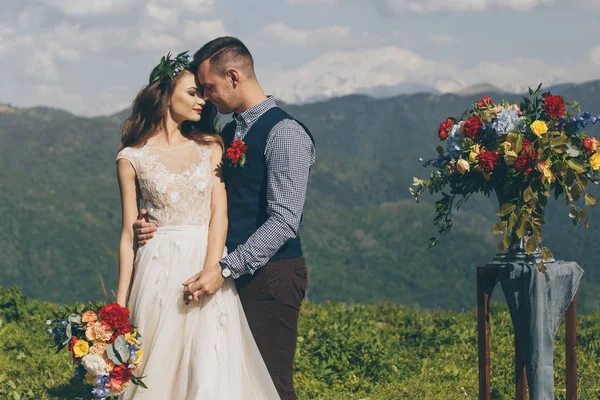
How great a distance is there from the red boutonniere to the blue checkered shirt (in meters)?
0.13

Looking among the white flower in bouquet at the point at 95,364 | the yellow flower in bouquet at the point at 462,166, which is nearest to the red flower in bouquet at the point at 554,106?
the yellow flower in bouquet at the point at 462,166

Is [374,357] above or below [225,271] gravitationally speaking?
below

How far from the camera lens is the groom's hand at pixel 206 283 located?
4.41 metres

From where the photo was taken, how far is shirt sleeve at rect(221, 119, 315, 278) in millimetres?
4355

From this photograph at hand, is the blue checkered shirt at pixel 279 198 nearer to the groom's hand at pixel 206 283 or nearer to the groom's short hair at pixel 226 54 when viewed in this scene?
the groom's hand at pixel 206 283

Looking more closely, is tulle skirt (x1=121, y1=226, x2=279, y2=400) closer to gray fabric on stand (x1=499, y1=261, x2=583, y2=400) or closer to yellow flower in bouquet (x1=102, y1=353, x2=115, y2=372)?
yellow flower in bouquet (x1=102, y1=353, x2=115, y2=372)

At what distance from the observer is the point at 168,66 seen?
4.86m

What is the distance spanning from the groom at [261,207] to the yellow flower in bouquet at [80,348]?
0.61m

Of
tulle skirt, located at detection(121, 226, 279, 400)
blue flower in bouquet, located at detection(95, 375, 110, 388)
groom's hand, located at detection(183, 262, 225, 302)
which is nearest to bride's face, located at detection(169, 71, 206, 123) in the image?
tulle skirt, located at detection(121, 226, 279, 400)

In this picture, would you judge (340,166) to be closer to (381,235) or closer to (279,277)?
(381,235)

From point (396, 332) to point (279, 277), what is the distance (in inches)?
198

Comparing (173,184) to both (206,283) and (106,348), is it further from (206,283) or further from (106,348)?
(106,348)

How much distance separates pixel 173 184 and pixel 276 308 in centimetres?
91

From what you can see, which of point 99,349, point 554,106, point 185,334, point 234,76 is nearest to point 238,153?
point 234,76
